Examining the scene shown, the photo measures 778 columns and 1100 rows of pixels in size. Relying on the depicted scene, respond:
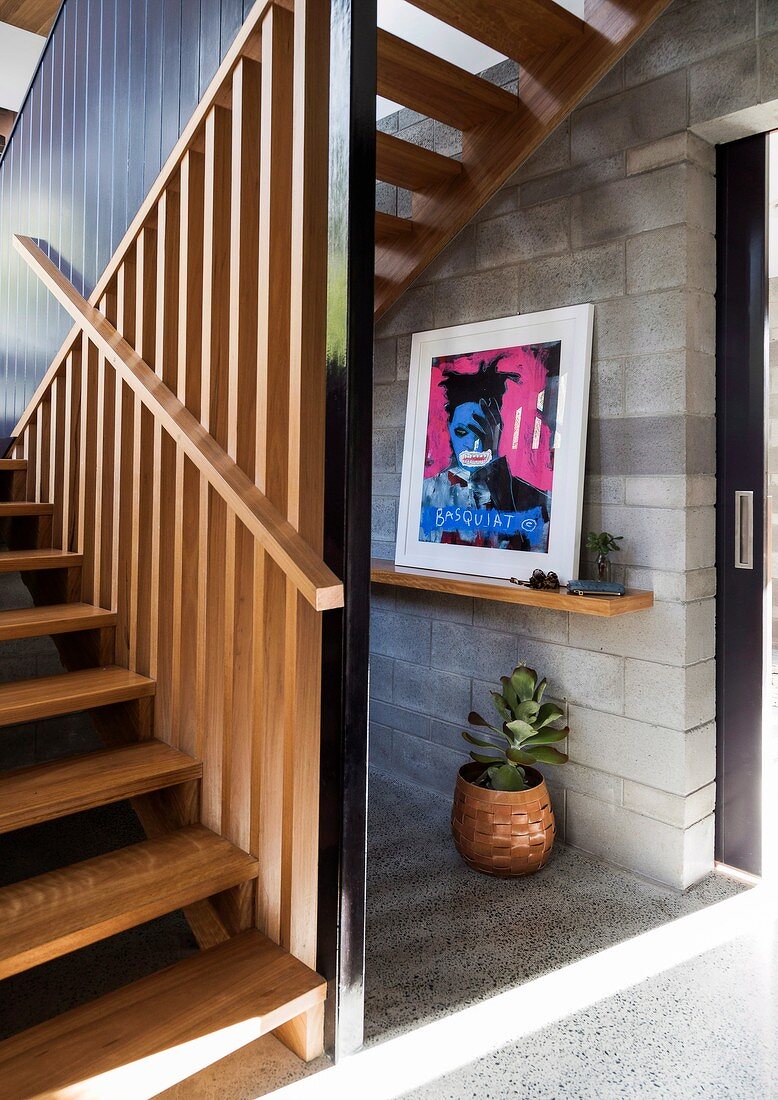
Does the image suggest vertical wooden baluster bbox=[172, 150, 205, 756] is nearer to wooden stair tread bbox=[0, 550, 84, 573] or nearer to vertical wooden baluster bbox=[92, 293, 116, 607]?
vertical wooden baluster bbox=[92, 293, 116, 607]

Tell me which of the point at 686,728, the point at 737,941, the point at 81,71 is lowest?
the point at 737,941

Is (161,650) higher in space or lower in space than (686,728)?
higher

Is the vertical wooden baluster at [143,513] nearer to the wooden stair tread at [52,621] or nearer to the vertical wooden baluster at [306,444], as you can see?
the wooden stair tread at [52,621]

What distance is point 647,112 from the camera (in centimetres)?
220

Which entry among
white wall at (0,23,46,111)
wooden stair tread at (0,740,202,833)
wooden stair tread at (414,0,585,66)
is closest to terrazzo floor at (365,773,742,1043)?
wooden stair tread at (0,740,202,833)

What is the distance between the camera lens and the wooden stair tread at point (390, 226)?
259cm

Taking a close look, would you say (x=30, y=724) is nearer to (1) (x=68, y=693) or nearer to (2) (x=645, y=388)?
(1) (x=68, y=693)

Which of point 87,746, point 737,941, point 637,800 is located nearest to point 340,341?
point 637,800

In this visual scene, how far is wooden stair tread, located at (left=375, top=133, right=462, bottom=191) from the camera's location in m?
2.31

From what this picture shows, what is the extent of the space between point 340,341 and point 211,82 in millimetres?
992

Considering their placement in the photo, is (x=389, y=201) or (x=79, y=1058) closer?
(x=79, y=1058)

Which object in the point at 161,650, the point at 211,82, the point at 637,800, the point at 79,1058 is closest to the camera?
the point at 79,1058

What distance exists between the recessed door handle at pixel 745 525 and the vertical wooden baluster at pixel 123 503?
183 cm

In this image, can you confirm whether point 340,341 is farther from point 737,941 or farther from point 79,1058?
point 737,941
